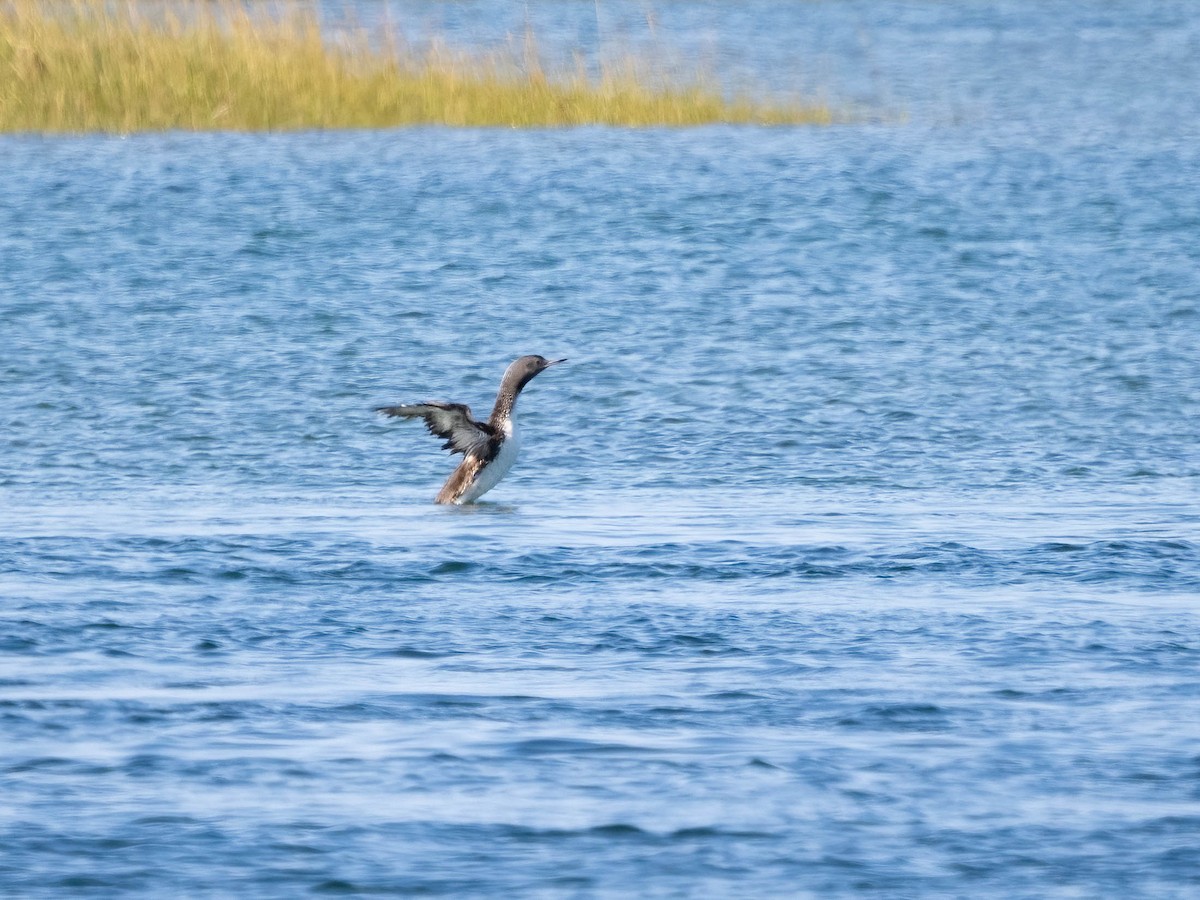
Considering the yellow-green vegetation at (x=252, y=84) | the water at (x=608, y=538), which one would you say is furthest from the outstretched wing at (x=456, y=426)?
the yellow-green vegetation at (x=252, y=84)

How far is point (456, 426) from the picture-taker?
10.0 meters

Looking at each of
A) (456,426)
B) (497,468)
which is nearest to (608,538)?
(497,468)

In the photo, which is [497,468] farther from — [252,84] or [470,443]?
[252,84]

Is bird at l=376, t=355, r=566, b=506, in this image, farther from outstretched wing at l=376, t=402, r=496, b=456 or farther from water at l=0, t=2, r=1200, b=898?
water at l=0, t=2, r=1200, b=898

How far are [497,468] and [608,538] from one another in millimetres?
1267

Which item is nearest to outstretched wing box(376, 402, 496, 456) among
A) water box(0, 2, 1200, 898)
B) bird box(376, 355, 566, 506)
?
bird box(376, 355, 566, 506)

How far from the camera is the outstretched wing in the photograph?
9.98 m

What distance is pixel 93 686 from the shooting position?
258 inches

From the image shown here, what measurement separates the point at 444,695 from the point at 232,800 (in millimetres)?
1034

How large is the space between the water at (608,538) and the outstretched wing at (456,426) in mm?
312

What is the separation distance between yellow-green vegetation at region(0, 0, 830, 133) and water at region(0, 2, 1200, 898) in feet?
5.42

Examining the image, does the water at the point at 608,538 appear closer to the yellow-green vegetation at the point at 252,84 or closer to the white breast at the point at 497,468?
the white breast at the point at 497,468

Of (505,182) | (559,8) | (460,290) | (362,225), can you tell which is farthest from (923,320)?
(559,8)

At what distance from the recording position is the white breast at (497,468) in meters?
9.91
